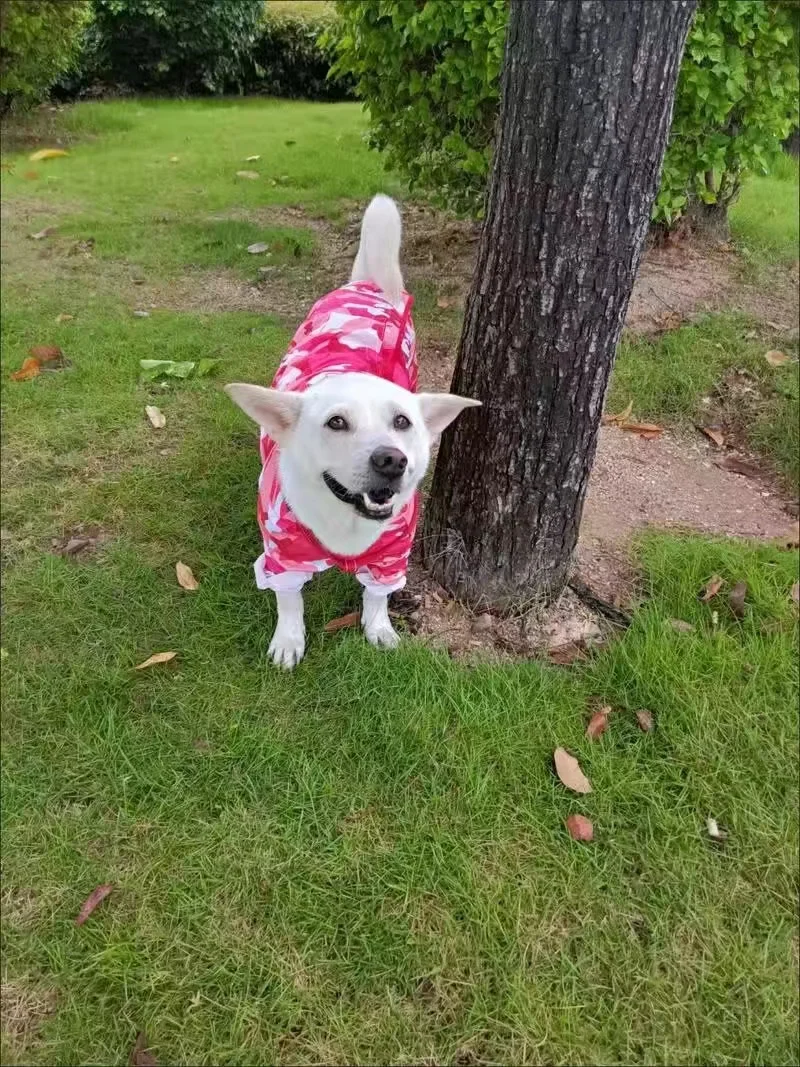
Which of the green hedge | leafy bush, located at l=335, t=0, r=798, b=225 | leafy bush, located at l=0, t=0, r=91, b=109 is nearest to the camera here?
leafy bush, located at l=335, t=0, r=798, b=225

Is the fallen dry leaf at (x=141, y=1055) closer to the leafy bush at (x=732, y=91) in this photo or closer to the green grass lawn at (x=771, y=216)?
the leafy bush at (x=732, y=91)

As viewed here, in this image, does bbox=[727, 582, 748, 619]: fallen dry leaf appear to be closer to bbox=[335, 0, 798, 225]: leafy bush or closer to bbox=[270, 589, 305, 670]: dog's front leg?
bbox=[270, 589, 305, 670]: dog's front leg

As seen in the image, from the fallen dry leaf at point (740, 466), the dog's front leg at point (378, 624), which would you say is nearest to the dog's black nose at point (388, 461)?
the dog's front leg at point (378, 624)

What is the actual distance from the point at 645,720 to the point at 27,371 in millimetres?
3689

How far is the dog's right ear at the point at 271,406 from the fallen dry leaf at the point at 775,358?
10.4 ft

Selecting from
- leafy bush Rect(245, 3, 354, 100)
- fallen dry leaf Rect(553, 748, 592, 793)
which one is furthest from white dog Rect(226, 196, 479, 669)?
leafy bush Rect(245, 3, 354, 100)

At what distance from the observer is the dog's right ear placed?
2.11m

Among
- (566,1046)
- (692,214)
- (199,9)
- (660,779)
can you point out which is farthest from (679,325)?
(199,9)

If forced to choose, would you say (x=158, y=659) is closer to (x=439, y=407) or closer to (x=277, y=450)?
(x=277, y=450)

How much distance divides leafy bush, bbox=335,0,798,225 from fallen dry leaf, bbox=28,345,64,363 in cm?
242

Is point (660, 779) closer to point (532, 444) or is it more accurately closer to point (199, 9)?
point (532, 444)

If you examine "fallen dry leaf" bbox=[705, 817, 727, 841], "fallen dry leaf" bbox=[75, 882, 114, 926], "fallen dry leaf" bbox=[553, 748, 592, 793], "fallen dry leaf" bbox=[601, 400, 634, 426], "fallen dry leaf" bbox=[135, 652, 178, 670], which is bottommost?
"fallen dry leaf" bbox=[75, 882, 114, 926]

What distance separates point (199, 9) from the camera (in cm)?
1065

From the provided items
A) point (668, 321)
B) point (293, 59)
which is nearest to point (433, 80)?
point (668, 321)
